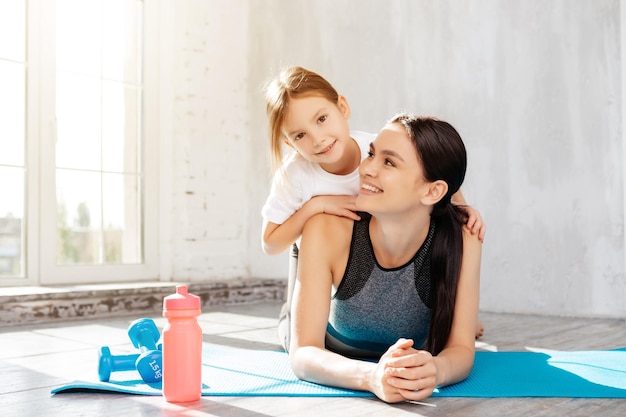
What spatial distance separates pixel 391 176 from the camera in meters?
1.77

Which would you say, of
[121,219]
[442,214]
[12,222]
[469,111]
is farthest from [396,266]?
[121,219]

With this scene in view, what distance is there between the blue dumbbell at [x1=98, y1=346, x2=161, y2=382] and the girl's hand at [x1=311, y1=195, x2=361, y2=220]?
2.04ft

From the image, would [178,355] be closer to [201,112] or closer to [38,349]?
[38,349]

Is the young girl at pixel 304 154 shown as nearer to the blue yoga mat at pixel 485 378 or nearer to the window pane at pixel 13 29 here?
the blue yoga mat at pixel 485 378

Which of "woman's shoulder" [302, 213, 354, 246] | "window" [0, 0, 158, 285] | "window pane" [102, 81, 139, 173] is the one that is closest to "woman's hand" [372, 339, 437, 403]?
"woman's shoulder" [302, 213, 354, 246]

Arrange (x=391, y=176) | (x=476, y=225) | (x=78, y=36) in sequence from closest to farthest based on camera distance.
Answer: (x=391, y=176), (x=476, y=225), (x=78, y=36)

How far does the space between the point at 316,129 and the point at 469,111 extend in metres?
1.95

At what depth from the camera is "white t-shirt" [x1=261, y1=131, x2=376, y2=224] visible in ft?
7.18

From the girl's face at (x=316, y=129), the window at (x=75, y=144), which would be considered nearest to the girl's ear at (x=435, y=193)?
the girl's face at (x=316, y=129)

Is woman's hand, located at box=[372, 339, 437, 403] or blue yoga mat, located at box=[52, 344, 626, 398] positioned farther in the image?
blue yoga mat, located at box=[52, 344, 626, 398]

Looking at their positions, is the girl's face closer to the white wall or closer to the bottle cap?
the bottle cap

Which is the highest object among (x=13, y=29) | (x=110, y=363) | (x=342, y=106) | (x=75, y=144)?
(x=13, y=29)

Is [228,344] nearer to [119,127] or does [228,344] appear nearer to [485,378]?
[485,378]

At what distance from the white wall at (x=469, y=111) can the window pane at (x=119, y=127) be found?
0.89 ft
